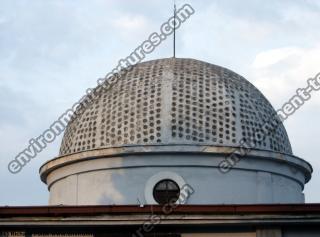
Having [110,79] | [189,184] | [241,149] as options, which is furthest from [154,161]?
[110,79]

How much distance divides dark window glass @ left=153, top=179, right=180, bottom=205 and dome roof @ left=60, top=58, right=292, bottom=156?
1.21 meters

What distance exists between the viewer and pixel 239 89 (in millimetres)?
24078

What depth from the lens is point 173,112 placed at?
22359 millimetres

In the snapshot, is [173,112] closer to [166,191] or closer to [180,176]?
[180,176]

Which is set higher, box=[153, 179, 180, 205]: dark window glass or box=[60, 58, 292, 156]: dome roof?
box=[60, 58, 292, 156]: dome roof

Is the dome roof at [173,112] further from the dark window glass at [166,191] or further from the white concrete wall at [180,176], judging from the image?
the dark window glass at [166,191]

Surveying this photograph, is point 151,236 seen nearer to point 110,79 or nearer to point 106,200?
point 106,200

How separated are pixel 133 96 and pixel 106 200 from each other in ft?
11.7

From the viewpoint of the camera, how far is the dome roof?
872 inches

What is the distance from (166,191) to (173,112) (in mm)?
2584

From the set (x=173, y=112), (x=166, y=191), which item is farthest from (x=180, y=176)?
(x=173, y=112)

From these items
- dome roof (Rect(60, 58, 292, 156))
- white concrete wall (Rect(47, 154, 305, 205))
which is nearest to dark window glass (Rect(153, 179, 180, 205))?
white concrete wall (Rect(47, 154, 305, 205))

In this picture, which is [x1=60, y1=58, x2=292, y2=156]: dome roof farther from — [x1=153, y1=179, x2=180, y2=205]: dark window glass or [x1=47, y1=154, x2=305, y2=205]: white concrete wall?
[x1=153, y1=179, x2=180, y2=205]: dark window glass

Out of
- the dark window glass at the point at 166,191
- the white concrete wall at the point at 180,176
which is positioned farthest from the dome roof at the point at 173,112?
the dark window glass at the point at 166,191
